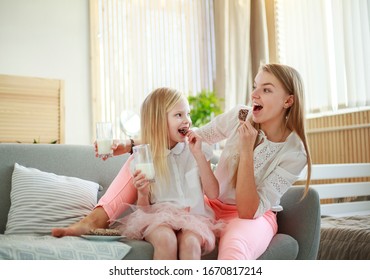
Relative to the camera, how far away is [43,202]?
1.46 m

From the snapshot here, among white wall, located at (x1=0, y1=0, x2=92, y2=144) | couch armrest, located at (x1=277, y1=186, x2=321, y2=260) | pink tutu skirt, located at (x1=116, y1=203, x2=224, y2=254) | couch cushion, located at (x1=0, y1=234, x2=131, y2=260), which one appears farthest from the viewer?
white wall, located at (x1=0, y1=0, x2=92, y2=144)

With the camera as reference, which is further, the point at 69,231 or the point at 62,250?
the point at 69,231

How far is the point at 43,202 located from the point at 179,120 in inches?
20.2

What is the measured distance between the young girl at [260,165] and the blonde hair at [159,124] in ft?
0.37

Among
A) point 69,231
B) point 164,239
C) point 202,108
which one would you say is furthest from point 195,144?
point 202,108

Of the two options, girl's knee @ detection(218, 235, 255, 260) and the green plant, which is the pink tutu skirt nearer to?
girl's knee @ detection(218, 235, 255, 260)

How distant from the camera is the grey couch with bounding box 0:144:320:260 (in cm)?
130

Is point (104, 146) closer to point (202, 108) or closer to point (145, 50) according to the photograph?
point (202, 108)

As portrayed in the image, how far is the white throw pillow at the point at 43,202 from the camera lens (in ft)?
4.66

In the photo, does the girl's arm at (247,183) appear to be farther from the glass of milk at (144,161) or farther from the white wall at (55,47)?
the white wall at (55,47)

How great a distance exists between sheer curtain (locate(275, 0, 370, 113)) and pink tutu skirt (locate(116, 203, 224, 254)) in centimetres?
199

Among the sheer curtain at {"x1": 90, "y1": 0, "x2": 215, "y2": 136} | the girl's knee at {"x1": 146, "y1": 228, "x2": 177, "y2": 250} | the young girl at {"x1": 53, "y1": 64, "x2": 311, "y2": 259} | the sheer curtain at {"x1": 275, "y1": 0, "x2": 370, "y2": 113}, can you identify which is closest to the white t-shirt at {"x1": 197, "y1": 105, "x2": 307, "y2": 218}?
the young girl at {"x1": 53, "y1": 64, "x2": 311, "y2": 259}
